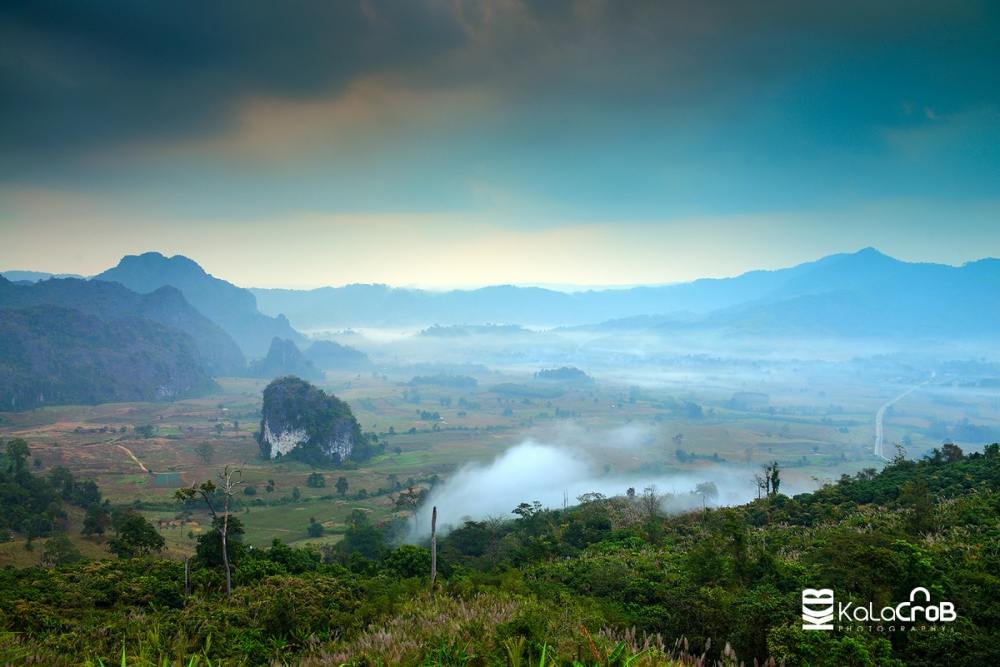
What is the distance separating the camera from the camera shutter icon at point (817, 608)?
8992mm

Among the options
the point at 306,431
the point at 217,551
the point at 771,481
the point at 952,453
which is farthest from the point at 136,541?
the point at 306,431

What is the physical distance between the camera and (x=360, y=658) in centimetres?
518

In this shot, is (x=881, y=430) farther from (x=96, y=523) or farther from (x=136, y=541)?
(x=96, y=523)

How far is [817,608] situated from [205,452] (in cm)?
11289

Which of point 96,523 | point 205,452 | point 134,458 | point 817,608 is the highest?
point 817,608

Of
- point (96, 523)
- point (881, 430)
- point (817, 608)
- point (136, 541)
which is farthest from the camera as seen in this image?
point (881, 430)

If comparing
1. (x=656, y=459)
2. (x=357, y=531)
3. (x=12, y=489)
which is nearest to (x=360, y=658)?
(x=357, y=531)

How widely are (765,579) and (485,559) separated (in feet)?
70.3

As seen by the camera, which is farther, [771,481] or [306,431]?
[306,431]

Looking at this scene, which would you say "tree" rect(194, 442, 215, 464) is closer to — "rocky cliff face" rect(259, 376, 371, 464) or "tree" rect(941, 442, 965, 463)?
"rocky cliff face" rect(259, 376, 371, 464)

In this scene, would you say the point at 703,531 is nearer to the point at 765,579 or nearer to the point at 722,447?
the point at 765,579

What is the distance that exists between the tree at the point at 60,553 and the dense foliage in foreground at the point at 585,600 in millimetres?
22752

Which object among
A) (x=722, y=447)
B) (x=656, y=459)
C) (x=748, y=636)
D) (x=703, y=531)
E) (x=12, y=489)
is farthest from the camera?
(x=722, y=447)

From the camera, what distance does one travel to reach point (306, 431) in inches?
4353
